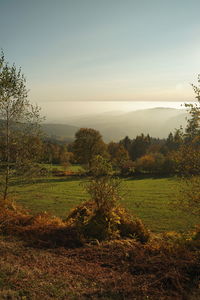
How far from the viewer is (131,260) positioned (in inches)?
410

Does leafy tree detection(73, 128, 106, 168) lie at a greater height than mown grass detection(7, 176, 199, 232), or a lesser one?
greater

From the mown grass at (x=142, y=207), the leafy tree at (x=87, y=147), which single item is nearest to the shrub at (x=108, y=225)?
the mown grass at (x=142, y=207)

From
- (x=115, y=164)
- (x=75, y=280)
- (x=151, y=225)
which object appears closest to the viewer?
(x=75, y=280)

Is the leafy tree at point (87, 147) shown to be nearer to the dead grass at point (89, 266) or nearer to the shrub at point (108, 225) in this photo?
the shrub at point (108, 225)

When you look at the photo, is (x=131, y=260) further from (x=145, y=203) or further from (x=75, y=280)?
(x=145, y=203)

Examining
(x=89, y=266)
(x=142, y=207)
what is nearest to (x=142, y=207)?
(x=142, y=207)

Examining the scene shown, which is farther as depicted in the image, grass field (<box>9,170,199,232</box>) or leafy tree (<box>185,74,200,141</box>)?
grass field (<box>9,170,199,232</box>)

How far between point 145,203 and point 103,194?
56.2 feet

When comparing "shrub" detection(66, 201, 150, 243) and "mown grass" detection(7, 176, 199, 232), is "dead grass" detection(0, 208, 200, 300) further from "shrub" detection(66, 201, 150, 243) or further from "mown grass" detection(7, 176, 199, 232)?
"mown grass" detection(7, 176, 199, 232)

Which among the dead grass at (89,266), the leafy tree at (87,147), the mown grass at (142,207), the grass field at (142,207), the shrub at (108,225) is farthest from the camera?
the leafy tree at (87,147)

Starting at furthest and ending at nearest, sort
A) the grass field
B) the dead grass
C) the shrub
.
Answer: the grass field → the shrub → the dead grass

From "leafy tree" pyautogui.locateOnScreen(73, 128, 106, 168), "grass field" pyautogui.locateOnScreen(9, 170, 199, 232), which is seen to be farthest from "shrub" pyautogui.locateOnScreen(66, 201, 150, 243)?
"leafy tree" pyautogui.locateOnScreen(73, 128, 106, 168)

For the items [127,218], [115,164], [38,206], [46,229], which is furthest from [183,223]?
[38,206]

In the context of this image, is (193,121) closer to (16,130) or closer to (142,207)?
(16,130)
